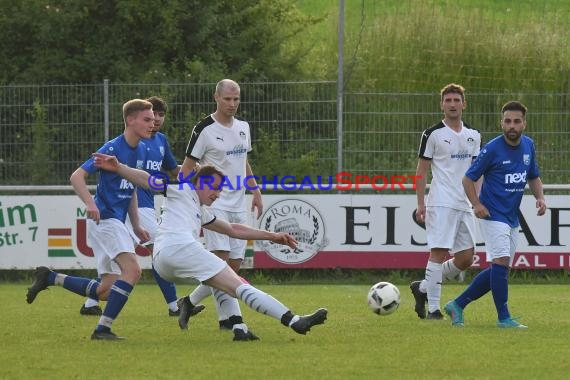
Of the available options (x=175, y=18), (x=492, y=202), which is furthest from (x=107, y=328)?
(x=175, y=18)

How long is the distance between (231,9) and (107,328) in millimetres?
14082

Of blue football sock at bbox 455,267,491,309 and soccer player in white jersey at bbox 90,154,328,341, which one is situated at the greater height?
soccer player in white jersey at bbox 90,154,328,341

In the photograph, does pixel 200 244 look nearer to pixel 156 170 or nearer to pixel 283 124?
pixel 156 170

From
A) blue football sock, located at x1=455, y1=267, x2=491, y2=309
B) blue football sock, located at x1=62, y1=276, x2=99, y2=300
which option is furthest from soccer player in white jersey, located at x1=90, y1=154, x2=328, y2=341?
blue football sock, located at x1=455, y1=267, x2=491, y2=309

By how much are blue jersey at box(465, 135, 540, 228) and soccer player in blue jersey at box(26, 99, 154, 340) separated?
2825mm

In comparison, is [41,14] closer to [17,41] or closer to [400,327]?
[17,41]

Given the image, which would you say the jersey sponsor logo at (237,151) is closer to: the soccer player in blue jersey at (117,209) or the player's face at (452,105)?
the soccer player in blue jersey at (117,209)

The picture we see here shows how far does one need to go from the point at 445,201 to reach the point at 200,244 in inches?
126

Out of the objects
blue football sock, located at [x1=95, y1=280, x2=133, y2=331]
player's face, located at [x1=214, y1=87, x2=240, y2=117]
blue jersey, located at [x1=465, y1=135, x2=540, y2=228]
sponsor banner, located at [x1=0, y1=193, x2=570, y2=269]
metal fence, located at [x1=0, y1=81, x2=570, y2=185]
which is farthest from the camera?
metal fence, located at [x1=0, y1=81, x2=570, y2=185]

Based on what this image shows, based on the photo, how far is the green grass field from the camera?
7656mm

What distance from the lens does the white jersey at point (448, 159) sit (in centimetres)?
1150

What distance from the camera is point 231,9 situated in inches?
899

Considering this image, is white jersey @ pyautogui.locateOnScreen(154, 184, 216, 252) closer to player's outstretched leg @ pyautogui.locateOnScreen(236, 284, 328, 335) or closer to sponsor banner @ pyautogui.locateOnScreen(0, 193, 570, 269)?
player's outstretched leg @ pyautogui.locateOnScreen(236, 284, 328, 335)

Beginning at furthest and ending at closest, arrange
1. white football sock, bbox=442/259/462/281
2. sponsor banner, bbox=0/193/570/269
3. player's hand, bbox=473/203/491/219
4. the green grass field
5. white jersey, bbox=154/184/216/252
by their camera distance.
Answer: sponsor banner, bbox=0/193/570/269 < white football sock, bbox=442/259/462/281 < player's hand, bbox=473/203/491/219 < white jersey, bbox=154/184/216/252 < the green grass field
